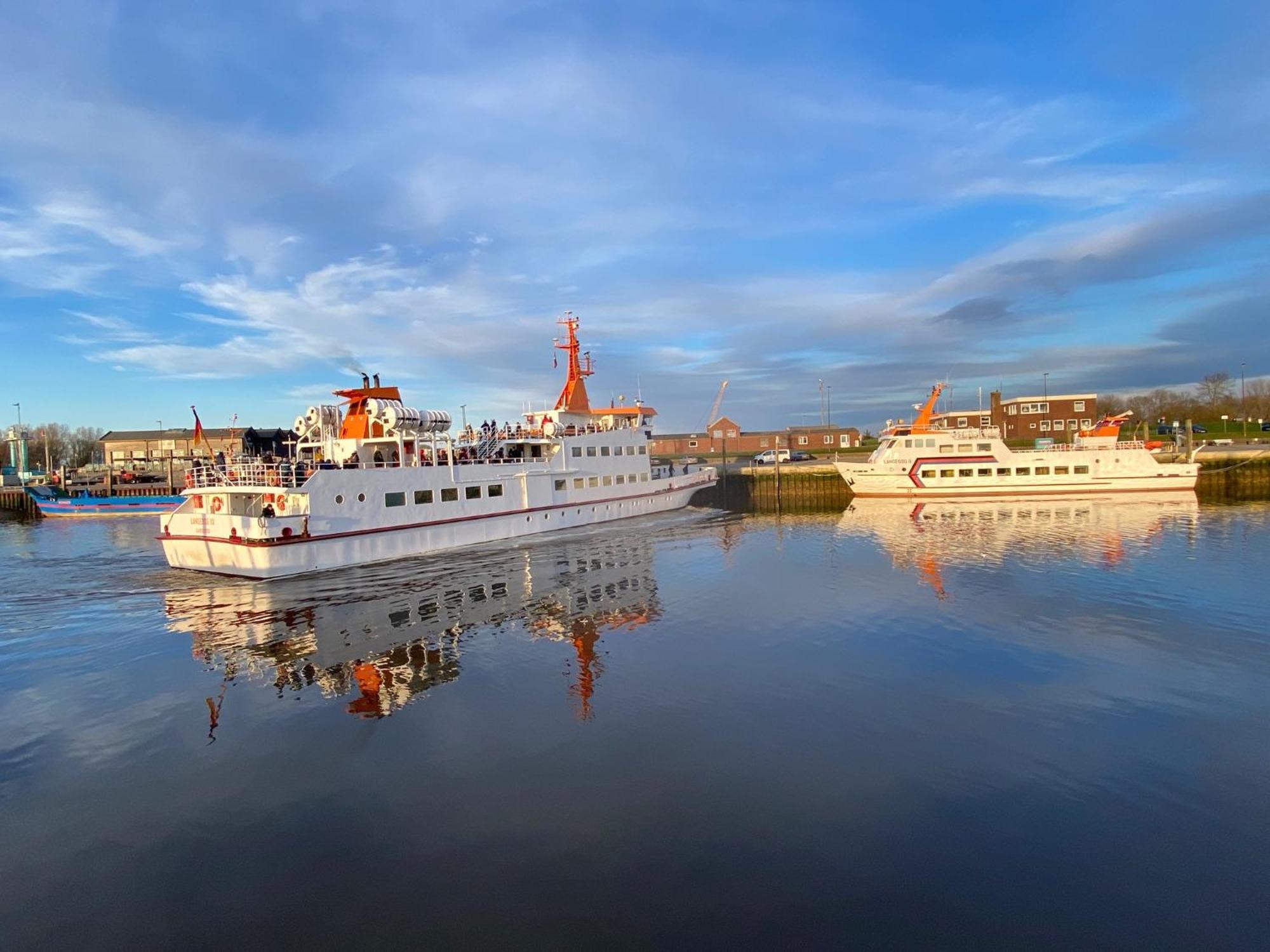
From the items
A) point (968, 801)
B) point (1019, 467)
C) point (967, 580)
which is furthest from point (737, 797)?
point (1019, 467)

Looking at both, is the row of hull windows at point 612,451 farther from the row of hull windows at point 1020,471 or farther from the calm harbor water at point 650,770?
the row of hull windows at point 1020,471

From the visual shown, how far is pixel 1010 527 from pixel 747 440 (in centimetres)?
7962

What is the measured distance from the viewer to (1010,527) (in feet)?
112

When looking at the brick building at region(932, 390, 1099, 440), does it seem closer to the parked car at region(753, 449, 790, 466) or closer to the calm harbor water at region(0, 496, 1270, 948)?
the parked car at region(753, 449, 790, 466)

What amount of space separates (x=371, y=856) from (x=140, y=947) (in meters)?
2.23

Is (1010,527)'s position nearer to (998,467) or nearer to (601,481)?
(998,467)

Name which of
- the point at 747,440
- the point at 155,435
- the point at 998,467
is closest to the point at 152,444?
the point at 155,435

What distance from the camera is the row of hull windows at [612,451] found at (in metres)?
38.7

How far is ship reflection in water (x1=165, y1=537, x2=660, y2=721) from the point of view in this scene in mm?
14219

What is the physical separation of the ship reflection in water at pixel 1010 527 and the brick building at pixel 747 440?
187 ft

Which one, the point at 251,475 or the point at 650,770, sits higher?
the point at 251,475

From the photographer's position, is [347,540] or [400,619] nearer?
[400,619]

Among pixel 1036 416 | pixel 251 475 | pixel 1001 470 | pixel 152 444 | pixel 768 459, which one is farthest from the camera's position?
pixel 152 444

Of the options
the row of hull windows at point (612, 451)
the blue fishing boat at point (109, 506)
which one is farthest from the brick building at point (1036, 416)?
the blue fishing boat at point (109, 506)
